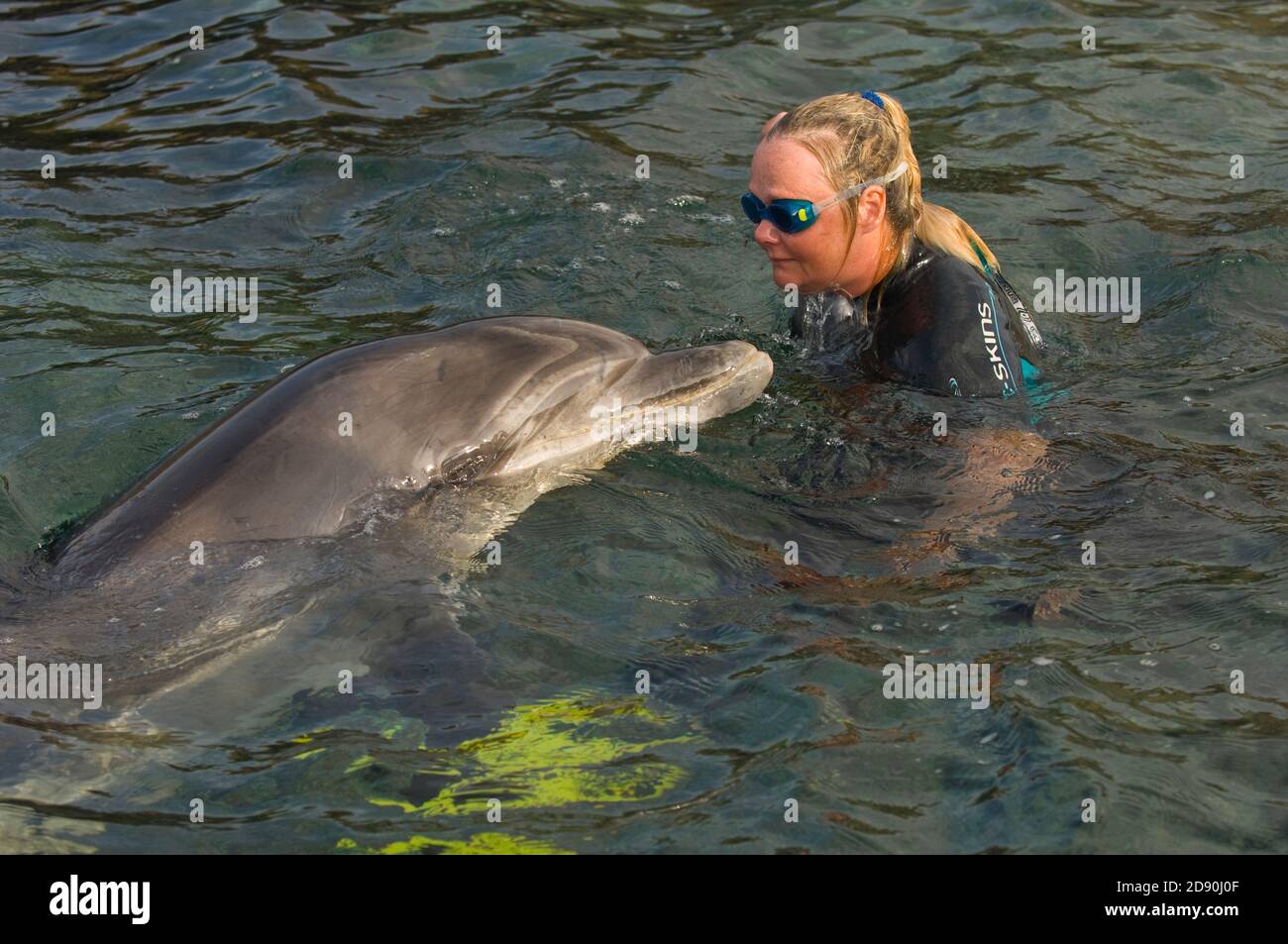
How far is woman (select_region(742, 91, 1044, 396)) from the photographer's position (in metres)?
5.78

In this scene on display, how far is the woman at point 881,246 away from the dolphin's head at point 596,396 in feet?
1.61

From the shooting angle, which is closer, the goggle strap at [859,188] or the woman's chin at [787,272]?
the goggle strap at [859,188]

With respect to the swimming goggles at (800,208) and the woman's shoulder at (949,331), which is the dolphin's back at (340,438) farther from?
the woman's shoulder at (949,331)

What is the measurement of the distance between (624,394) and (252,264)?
12.2 ft


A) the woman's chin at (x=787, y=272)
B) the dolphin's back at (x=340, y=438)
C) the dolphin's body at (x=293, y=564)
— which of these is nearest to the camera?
the dolphin's body at (x=293, y=564)

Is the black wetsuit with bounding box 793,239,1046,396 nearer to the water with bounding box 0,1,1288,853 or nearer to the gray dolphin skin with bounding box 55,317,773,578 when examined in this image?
the water with bounding box 0,1,1288,853

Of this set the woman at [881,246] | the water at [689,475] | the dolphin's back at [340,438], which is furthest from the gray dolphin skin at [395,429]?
the woman at [881,246]

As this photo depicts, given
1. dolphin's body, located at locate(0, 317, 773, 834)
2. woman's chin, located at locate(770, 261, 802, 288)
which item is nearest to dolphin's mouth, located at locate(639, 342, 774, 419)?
woman's chin, located at locate(770, 261, 802, 288)

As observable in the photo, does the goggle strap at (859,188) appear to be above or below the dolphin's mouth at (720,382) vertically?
above

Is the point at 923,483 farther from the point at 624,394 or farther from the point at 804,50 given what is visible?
the point at 804,50

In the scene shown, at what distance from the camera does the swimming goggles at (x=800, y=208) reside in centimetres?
576
